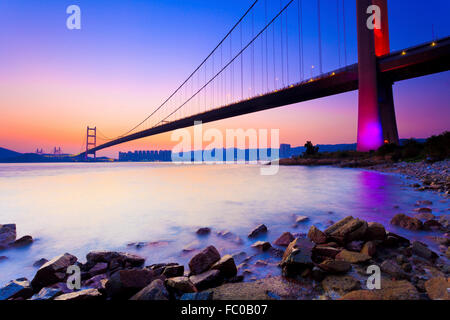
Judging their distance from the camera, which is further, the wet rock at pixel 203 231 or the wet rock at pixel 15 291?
the wet rock at pixel 203 231

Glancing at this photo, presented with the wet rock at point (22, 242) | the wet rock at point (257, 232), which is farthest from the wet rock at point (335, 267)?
the wet rock at point (22, 242)

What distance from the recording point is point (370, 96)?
71.6 feet

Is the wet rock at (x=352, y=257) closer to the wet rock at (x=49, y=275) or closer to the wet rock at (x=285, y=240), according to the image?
the wet rock at (x=285, y=240)

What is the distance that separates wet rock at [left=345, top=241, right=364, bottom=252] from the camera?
1.84 meters

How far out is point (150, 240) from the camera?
8.80 ft

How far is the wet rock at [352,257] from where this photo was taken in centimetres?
159

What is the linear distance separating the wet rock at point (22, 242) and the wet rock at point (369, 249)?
3.81m

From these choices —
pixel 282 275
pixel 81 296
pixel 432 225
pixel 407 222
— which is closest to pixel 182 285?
pixel 81 296

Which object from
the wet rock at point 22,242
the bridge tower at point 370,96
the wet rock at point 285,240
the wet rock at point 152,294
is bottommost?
the wet rock at point 22,242

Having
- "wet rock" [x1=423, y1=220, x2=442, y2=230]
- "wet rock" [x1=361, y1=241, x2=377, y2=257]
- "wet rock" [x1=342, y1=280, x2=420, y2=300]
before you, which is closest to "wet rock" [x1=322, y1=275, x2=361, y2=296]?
"wet rock" [x1=342, y1=280, x2=420, y2=300]

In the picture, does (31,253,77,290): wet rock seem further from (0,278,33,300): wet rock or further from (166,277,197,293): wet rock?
(166,277,197,293): wet rock

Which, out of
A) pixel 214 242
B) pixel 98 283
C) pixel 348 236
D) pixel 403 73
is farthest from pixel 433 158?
pixel 403 73

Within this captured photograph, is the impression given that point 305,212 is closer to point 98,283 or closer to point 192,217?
point 192,217
